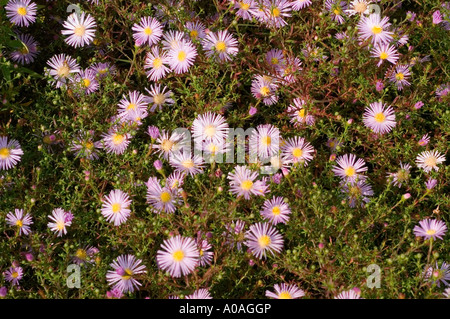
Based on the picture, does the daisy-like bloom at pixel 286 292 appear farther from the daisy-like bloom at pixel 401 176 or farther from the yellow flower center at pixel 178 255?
the daisy-like bloom at pixel 401 176

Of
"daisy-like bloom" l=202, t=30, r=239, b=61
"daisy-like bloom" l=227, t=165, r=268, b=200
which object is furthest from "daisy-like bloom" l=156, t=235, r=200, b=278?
"daisy-like bloom" l=202, t=30, r=239, b=61

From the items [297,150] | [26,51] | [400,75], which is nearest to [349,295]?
[297,150]

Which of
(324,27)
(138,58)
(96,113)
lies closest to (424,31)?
(324,27)

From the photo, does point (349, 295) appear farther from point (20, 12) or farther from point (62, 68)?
point (20, 12)

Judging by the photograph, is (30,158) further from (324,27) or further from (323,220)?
(324,27)

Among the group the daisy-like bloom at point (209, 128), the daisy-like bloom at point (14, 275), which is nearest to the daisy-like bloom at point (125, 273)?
the daisy-like bloom at point (14, 275)

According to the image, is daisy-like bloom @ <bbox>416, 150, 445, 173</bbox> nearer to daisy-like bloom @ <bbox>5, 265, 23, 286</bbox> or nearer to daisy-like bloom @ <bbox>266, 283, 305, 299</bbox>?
daisy-like bloom @ <bbox>266, 283, 305, 299</bbox>

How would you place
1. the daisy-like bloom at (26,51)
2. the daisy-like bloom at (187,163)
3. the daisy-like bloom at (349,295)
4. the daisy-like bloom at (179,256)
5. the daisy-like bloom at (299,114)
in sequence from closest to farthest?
the daisy-like bloom at (349,295), the daisy-like bloom at (179,256), the daisy-like bloom at (187,163), the daisy-like bloom at (299,114), the daisy-like bloom at (26,51)
